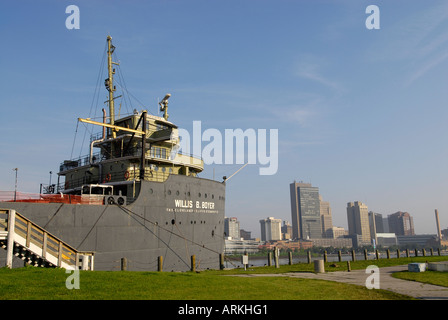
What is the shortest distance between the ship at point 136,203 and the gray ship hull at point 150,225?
0.05 m

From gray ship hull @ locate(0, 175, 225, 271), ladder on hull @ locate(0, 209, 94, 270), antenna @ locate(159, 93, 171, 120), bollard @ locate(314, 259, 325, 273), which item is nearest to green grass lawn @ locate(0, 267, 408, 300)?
ladder on hull @ locate(0, 209, 94, 270)

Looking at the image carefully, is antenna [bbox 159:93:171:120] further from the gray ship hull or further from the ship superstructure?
the gray ship hull

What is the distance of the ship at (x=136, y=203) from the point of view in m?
20.6

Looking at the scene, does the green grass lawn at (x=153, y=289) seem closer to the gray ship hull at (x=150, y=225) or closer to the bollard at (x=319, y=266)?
the gray ship hull at (x=150, y=225)

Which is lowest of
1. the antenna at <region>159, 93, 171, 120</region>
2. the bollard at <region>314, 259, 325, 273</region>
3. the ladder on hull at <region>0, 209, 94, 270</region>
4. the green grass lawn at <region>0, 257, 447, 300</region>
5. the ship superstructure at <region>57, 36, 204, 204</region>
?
the bollard at <region>314, 259, 325, 273</region>

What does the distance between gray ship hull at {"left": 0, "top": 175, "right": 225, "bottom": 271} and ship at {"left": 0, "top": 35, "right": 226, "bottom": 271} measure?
52 mm

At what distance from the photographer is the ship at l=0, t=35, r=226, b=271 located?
2056cm

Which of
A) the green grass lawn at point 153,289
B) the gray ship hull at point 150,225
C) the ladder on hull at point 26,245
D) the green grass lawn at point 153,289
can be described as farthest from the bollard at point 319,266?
the ladder on hull at point 26,245

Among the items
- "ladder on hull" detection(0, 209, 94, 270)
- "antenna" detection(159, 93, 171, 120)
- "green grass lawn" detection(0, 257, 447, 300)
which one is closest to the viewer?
"green grass lawn" detection(0, 257, 447, 300)

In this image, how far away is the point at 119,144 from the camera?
30.8 metres
